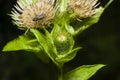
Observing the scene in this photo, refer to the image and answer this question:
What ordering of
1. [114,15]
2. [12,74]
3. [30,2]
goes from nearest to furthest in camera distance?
[30,2] < [12,74] < [114,15]

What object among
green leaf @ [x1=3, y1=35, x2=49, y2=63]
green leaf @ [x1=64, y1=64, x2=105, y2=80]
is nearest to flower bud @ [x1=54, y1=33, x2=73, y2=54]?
green leaf @ [x1=3, y1=35, x2=49, y2=63]

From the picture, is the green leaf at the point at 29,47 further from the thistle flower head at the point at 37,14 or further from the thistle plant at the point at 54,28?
the thistle flower head at the point at 37,14

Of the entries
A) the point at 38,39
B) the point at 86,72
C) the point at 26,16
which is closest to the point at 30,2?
the point at 26,16

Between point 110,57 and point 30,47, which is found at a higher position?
point 30,47

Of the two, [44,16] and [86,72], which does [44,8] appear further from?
[86,72]

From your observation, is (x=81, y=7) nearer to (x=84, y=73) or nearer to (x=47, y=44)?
(x=47, y=44)

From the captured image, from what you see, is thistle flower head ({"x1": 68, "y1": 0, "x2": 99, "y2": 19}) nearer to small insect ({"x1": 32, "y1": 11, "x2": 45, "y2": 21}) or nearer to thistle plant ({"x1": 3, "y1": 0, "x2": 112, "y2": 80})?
thistle plant ({"x1": 3, "y1": 0, "x2": 112, "y2": 80})

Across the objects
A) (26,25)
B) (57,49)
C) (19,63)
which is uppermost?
(26,25)

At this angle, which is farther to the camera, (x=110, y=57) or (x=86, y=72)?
(x=110, y=57)
